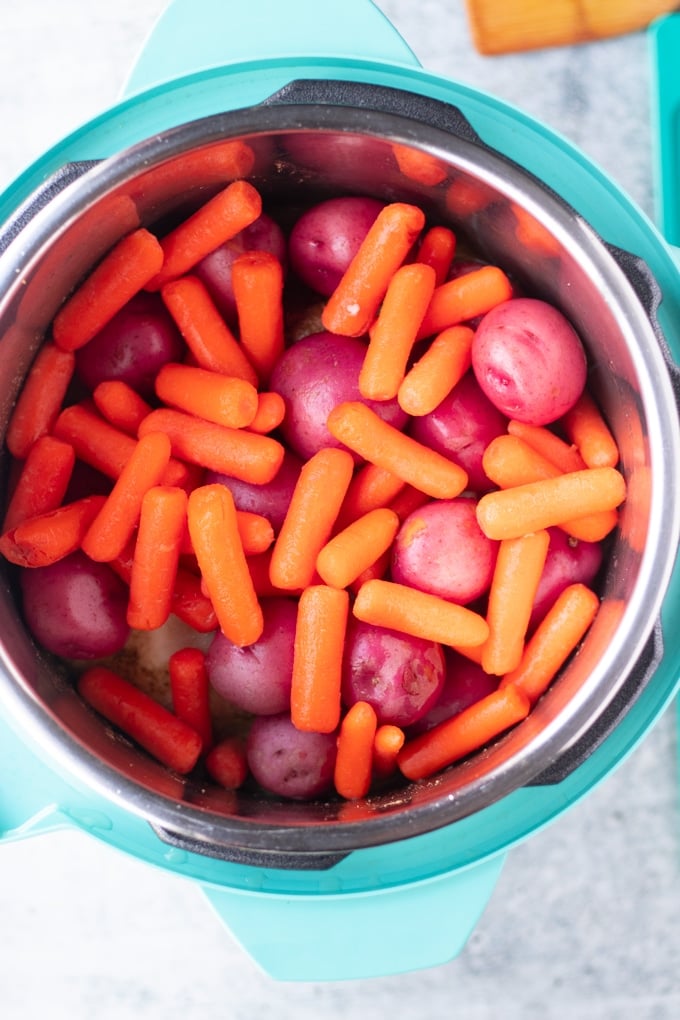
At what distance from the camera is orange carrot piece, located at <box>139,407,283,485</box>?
0.70 meters

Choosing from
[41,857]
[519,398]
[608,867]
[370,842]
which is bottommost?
[41,857]

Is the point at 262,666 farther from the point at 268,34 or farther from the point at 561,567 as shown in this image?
the point at 268,34

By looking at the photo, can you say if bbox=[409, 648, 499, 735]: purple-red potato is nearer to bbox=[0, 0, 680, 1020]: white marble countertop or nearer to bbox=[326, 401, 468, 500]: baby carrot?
bbox=[326, 401, 468, 500]: baby carrot

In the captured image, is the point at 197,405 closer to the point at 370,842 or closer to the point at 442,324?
the point at 442,324

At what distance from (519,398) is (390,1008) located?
662 millimetres

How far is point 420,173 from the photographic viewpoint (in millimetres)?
665

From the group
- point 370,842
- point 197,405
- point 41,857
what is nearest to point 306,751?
point 370,842

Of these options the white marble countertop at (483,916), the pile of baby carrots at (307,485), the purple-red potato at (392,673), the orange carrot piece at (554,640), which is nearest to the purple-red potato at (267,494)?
the pile of baby carrots at (307,485)

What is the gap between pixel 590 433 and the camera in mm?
703

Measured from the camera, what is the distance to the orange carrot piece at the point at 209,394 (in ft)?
2.27

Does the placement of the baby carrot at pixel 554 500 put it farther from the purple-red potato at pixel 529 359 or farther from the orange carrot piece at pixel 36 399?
the orange carrot piece at pixel 36 399

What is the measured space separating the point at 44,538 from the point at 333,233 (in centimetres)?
32

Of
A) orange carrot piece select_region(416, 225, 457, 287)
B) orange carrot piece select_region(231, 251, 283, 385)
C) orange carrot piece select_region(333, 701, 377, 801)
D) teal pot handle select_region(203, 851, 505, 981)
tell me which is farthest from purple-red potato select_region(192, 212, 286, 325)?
teal pot handle select_region(203, 851, 505, 981)

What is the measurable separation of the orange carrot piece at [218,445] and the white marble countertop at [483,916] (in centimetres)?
40
